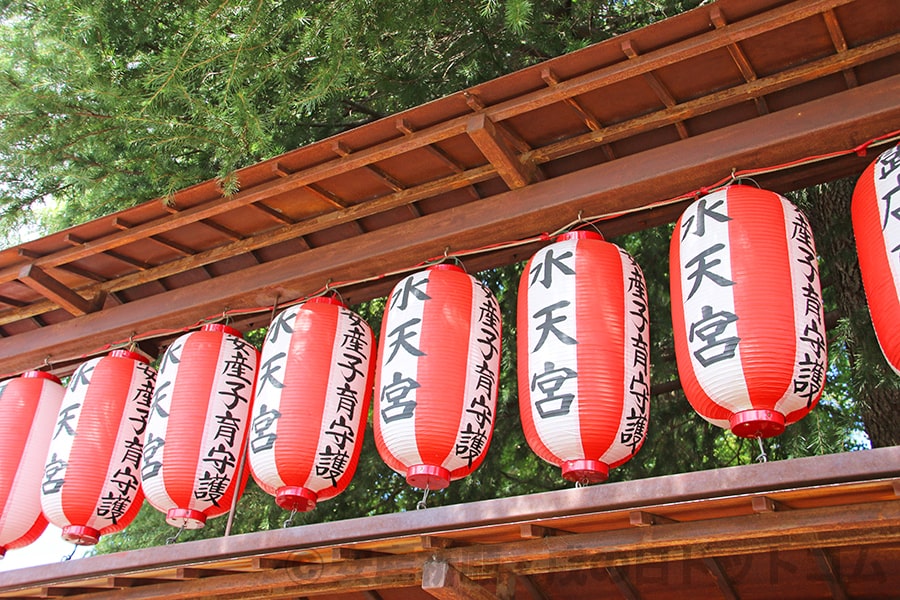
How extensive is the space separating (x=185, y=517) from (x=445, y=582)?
2.16 m

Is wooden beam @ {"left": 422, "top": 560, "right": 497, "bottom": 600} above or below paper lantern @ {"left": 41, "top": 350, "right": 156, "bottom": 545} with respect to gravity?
below

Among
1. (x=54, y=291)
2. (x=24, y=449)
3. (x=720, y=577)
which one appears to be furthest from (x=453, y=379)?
(x=54, y=291)

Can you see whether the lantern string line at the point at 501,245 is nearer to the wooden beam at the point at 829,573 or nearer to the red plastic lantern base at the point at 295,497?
the red plastic lantern base at the point at 295,497

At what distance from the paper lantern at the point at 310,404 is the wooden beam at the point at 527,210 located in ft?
2.00

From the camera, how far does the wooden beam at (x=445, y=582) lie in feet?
13.2

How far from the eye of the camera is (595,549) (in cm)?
388

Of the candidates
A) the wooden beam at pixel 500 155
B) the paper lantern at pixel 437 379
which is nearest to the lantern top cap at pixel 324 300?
the paper lantern at pixel 437 379

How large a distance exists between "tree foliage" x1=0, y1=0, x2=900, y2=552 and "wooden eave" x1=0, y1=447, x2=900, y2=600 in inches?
42.3

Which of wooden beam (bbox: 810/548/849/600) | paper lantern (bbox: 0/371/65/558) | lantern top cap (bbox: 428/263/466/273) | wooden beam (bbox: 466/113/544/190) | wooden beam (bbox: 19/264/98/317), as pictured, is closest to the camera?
wooden beam (bbox: 810/548/849/600)

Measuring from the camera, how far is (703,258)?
429 centimetres

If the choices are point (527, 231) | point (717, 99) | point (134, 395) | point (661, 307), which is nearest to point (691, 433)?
point (661, 307)

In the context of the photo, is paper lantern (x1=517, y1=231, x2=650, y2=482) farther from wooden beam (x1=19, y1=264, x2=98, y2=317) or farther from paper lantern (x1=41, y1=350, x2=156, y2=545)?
wooden beam (x1=19, y1=264, x2=98, y2=317)

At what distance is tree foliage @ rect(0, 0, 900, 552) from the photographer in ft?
17.8

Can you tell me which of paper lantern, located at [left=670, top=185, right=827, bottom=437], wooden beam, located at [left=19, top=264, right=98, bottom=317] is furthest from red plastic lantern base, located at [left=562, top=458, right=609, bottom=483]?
wooden beam, located at [left=19, top=264, right=98, bottom=317]
